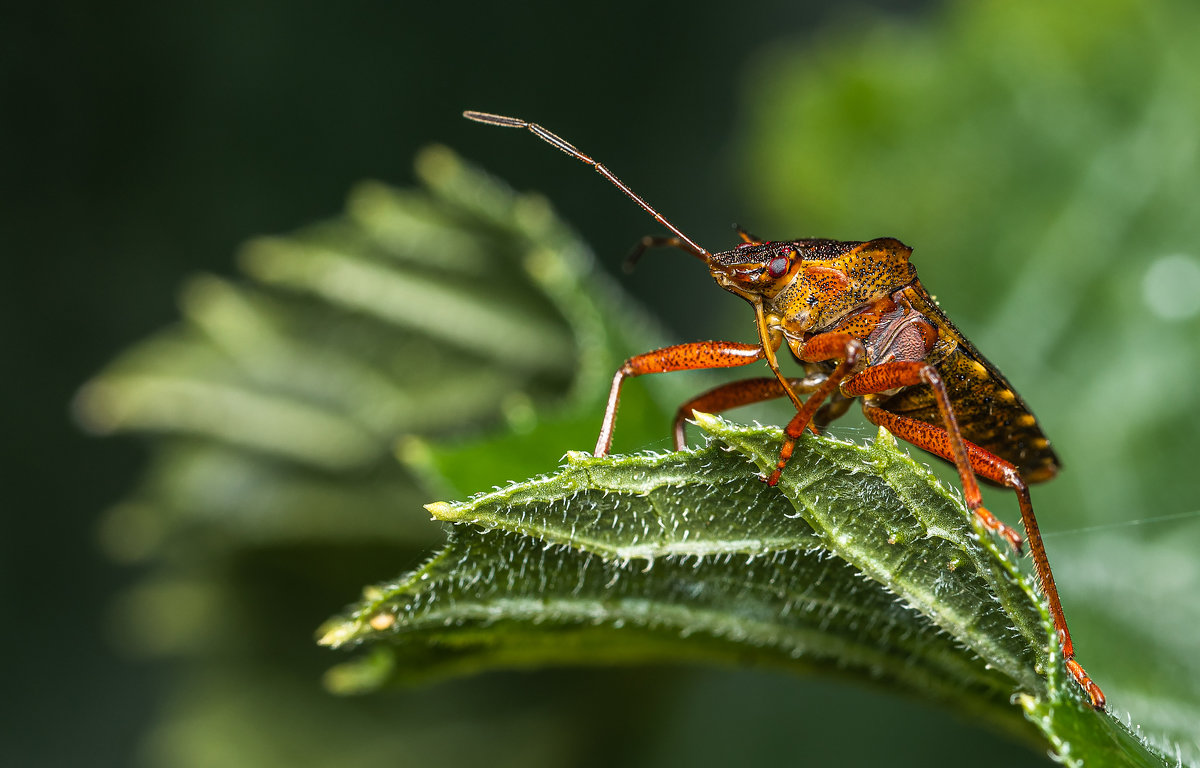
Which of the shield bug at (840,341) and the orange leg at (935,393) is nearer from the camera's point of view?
the orange leg at (935,393)

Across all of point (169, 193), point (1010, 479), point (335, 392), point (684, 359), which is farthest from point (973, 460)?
point (169, 193)

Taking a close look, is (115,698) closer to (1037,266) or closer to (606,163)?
(606,163)

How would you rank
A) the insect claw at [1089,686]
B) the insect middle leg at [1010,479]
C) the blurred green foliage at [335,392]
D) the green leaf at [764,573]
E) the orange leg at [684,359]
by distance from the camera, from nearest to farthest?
the green leaf at [764,573] → the insect claw at [1089,686] → the insect middle leg at [1010,479] → the orange leg at [684,359] → the blurred green foliage at [335,392]

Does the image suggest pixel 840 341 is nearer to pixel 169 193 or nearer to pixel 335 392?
pixel 335 392

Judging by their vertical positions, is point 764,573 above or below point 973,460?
below

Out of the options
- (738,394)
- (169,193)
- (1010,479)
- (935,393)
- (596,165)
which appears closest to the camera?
(1010,479)

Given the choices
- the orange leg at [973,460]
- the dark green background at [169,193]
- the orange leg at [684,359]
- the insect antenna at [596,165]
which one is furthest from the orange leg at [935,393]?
the dark green background at [169,193]

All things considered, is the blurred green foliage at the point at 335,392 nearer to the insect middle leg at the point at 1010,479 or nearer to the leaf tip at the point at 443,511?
the insect middle leg at the point at 1010,479
